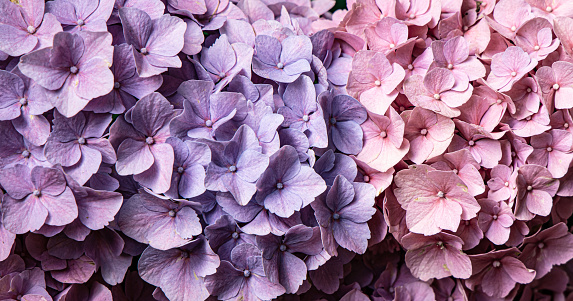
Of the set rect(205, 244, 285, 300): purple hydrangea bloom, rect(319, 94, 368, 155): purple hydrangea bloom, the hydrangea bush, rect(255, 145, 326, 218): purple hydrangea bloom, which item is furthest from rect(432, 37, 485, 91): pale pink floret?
rect(205, 244, 285, 300): purple hydrangea bloom

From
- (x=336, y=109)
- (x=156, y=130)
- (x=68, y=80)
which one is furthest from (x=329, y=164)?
(x=68, y=80)

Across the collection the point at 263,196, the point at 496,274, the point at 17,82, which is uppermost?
the point at 17,82

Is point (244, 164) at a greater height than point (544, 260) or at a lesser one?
greater

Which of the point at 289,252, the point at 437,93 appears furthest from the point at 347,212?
the point at 437,93

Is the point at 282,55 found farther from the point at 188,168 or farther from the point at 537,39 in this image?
the point at 537,39

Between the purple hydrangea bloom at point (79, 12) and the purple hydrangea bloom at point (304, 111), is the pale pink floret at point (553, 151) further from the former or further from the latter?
the purple hydrangea bloom at point (79, 12)

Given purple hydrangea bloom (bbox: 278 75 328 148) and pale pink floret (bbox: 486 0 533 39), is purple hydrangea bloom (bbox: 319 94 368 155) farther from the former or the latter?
pale pink floret (bbox: 486 0 533 39)

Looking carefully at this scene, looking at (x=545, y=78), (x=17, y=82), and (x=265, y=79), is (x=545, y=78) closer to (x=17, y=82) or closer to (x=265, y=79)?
(x=265, y=79)

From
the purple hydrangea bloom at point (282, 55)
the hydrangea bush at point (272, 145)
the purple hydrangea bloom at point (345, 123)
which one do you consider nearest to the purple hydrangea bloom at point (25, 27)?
the hydrangea bush at point (272, 145)
